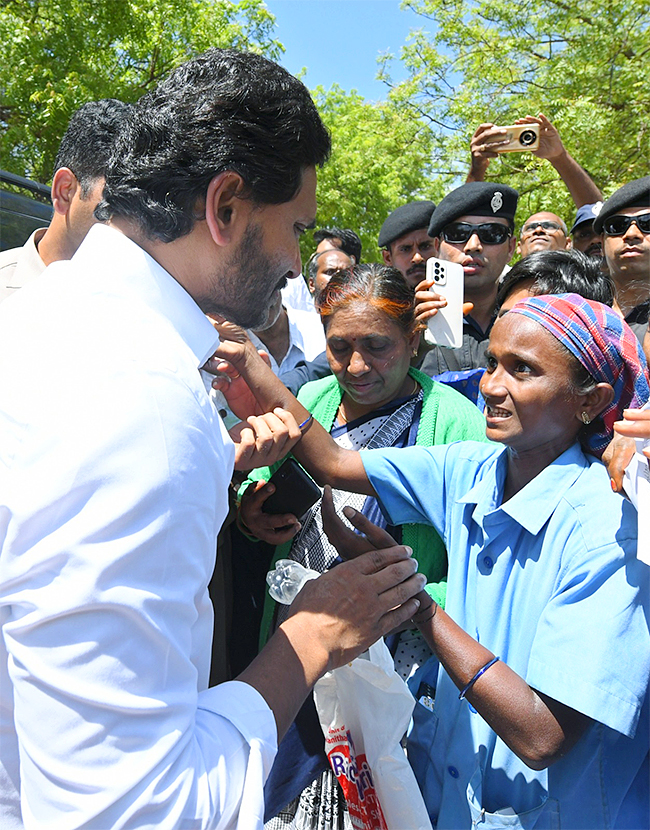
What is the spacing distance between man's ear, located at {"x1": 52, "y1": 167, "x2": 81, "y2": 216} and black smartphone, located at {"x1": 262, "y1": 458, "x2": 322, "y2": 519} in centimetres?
135

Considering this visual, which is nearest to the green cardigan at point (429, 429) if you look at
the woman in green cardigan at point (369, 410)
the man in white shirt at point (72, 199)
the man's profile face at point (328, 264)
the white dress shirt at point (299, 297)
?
the woman in green cardigan at point (369, 410)

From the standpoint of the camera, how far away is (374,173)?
557 inches

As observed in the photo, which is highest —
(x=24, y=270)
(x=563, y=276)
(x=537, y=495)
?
(x=24, y=270)

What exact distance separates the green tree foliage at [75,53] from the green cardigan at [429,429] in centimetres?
923

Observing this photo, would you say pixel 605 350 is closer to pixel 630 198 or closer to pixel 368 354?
pixel 368 354

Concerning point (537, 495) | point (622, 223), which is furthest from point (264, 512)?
point (622, 223)

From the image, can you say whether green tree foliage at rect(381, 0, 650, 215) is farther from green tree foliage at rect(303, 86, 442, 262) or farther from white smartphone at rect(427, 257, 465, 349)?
white smartphone at rect(427, 257, 465, 349)

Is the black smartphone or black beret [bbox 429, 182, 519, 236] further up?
black beret [bbox 429, 182, 519, 236]

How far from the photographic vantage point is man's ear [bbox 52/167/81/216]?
105 inches

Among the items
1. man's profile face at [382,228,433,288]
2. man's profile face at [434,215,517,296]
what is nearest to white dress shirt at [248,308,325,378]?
man's profile face at [382,228,433,288]

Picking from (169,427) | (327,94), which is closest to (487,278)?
(169,427)

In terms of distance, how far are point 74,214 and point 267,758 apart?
2173 mm

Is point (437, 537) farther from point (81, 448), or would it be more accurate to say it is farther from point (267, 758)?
point (81, 448)

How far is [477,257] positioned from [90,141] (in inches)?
72.5
